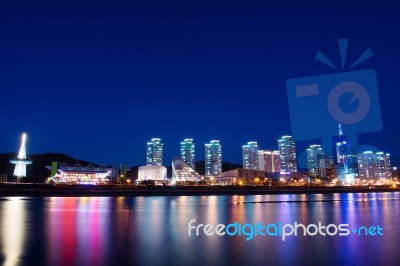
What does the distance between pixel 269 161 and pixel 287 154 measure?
9.18 meters

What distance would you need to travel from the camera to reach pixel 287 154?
171 meters

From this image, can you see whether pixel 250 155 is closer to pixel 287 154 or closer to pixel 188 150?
pixel 287 154

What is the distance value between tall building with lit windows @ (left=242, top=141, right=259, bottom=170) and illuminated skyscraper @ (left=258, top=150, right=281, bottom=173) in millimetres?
2633

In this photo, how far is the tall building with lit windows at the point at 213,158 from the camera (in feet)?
519

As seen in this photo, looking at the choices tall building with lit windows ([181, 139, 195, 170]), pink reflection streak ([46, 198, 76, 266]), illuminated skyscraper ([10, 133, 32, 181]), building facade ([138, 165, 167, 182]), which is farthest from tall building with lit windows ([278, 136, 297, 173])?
pink reflection streak ([46, 198, 76, 266])

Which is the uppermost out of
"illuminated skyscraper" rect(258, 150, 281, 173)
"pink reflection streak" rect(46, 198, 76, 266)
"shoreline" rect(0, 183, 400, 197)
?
"illuminated skyscraper" rect(258, 150, 281, 173)

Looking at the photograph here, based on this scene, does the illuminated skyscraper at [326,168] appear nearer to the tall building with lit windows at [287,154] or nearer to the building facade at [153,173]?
the tall building with lit windows at [287,154]

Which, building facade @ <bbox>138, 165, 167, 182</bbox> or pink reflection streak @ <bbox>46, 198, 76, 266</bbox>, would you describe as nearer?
pink reflection streak @ <bbox>46, 198, 76, 266</bbox>

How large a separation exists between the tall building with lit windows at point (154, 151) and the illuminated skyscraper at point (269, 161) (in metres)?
46.1

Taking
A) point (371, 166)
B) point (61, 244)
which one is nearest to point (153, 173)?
point (61, 244)

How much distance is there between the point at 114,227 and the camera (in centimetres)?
1216

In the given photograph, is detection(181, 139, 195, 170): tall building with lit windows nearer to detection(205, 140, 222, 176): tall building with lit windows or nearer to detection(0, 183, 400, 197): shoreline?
detection(205, 140, 222, 176): tall building with lit windows

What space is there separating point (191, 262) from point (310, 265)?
2186 mm

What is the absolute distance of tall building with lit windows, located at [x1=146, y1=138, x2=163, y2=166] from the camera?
15900 centimetres
